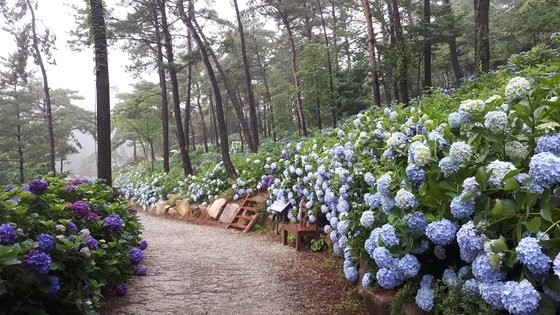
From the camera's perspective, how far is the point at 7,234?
2.42m

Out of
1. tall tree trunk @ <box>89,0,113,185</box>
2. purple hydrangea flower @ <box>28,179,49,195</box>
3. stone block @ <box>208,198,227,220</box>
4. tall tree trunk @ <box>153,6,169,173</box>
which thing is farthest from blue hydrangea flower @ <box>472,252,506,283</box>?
tall tree trunk @ <box>153,6,169,173</box>

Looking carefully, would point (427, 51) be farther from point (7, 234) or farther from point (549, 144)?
point (7, 234)

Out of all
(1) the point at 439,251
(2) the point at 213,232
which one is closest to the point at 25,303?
(1) the point at 439,251

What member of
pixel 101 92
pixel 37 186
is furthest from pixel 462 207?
pixel 101 92

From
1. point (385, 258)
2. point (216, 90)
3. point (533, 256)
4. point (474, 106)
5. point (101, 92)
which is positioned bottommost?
point (385, 258)

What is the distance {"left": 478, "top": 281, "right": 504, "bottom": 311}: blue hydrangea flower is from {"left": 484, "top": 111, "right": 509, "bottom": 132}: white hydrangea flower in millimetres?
880

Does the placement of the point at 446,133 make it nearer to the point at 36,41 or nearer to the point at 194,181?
the point at 194,181

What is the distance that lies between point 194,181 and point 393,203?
9592 mm

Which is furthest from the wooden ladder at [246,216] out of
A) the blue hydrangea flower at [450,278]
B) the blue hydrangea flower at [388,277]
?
the blue hydrangea flower at [450,278]

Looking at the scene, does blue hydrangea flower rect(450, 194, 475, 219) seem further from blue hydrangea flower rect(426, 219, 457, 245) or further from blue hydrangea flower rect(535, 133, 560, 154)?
blue hydrangea flower rect(535, 133, 560, 154)

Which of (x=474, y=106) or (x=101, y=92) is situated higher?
(x=101, y=92)

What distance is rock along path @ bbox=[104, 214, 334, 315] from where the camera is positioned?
3769mm

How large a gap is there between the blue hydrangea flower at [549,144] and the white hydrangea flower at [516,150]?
11 centimetres

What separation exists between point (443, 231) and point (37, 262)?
8.38 ft
